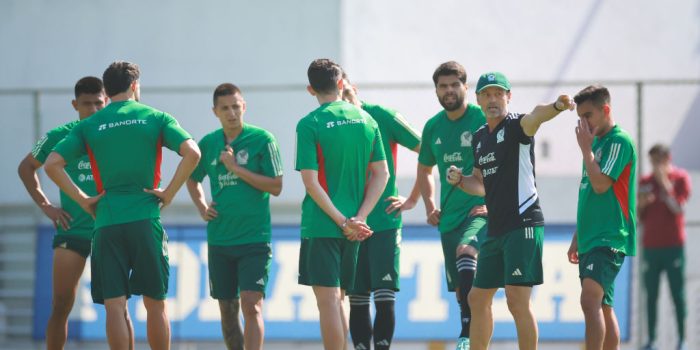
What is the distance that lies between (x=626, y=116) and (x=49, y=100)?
24.7 ft

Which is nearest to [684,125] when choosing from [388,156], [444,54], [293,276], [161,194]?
[444,54]

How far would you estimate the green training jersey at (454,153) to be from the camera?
8.84 meters

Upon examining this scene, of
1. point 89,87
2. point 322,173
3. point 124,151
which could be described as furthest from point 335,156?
point 89,87

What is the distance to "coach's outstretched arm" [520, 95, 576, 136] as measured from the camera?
23.3 feet

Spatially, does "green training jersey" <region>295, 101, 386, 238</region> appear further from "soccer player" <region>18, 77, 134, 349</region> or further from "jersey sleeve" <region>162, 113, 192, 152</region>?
"soccer player" <region>18, 77, 134, 349</region>

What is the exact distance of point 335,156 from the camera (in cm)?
802

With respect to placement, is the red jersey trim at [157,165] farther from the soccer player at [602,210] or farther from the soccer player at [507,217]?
the soccer player at [602,210]

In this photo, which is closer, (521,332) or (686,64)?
(521,332)

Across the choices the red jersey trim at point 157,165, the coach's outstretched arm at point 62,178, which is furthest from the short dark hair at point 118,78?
the coach's outstretched arm at point 62,178

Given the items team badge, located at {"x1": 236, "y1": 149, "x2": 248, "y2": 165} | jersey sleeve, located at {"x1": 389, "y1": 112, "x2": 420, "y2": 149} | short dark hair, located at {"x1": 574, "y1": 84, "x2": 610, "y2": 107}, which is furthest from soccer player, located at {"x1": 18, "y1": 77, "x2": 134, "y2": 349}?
short dark hair, located at {"x1": 574, "y1": 84, "x2": 610, "y2": 107}

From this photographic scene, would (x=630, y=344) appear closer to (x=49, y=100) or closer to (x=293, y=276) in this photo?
(x=293, y=276)

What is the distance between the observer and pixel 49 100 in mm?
15070

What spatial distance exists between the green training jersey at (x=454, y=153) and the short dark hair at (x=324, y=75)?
1.22 meters

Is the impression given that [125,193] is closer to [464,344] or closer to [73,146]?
[73,146]
